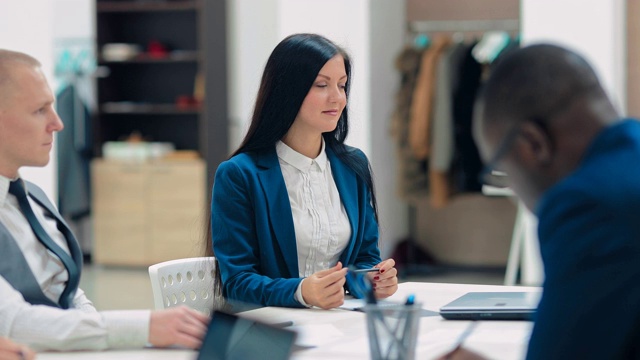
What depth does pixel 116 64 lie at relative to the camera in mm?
8914

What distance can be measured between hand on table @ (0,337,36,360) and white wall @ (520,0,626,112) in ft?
16.3

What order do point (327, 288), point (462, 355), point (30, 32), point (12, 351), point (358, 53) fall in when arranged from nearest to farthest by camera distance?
1. point (462, 355)
2. point (12, 351)
3. point (327, 288)
4. point (30, 32)
5. point (358, 53)

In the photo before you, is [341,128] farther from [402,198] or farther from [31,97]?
[402,198]

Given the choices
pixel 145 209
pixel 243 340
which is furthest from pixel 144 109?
pixel 243 340

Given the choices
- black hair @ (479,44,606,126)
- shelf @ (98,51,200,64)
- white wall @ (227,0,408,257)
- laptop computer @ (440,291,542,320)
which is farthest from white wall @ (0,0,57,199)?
black hair @ (479,44,606,126)

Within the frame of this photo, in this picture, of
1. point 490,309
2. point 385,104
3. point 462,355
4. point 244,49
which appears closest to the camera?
point 462,355

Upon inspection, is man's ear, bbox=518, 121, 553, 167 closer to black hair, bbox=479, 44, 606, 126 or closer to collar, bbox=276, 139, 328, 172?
black hair, bbox=479, 44, 606, 126

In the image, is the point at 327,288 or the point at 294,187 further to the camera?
the point at 294,187

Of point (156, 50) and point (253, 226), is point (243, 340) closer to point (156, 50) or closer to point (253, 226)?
point (253, 226)

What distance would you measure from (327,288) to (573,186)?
1307 mm

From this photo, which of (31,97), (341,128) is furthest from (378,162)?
(31,97)

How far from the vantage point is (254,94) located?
691 centimetres

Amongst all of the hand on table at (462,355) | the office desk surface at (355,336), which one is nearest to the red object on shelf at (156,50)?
the office desk surface at (355,336)

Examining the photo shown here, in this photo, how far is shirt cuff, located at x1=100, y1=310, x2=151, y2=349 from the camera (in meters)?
2.01
